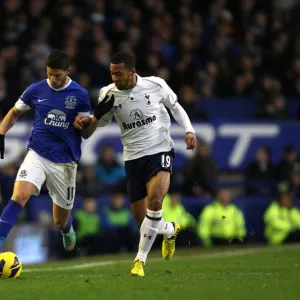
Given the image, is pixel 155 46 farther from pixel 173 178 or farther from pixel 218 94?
pixel 173 178

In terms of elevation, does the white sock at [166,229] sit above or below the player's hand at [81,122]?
below

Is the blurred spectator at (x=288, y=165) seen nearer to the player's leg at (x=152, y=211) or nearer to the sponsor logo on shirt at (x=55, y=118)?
the player's leg at (x=152, y=211)

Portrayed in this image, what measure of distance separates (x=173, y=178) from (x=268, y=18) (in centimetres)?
658

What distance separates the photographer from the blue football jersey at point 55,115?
1170cm

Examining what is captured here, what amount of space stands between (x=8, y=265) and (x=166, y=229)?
2114 mm

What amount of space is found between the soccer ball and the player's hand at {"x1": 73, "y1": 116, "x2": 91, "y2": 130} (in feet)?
5.25

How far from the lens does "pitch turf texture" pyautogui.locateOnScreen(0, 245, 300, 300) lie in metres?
9.35

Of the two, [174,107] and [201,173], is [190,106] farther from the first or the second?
[174,107]

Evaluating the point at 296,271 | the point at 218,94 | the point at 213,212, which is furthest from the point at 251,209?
the point at 296,271

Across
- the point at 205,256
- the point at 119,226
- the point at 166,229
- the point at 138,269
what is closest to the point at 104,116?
the point at 166,229

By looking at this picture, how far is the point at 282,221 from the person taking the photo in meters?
19.7

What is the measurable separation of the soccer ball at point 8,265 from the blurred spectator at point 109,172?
8.84m

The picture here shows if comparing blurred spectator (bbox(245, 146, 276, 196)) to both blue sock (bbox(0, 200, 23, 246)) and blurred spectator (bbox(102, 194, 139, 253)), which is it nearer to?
blurred spectator (bbox(102, 194, 139, 253))

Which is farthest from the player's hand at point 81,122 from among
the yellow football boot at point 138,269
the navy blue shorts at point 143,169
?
the yellow football boot at point 138,269
